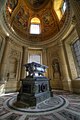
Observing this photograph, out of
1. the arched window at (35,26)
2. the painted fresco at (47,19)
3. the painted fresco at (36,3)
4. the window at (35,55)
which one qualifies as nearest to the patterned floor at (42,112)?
the window at (35,55)

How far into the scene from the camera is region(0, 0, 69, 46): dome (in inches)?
420

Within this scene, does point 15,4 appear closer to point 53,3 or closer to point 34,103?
point 53,3

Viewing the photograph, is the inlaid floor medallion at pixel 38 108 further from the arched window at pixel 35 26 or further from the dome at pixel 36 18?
the arched window at pixel 35 26

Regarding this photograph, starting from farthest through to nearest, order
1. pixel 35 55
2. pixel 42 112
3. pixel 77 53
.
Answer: pixel 35 55 < pixel 77 53 < pixel 42 112

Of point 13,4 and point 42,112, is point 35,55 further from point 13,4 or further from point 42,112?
point 42,112

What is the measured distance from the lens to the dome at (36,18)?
35.0 ft

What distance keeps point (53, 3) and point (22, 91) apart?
13.6m

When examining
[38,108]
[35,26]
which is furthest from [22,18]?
[38,108]

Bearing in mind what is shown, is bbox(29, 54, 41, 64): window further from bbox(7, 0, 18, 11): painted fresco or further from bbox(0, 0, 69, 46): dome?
bbox(7, 0, 18, 11): painted fresco

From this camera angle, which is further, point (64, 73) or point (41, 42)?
point (41, 42)

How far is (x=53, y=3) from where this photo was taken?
11383 mm

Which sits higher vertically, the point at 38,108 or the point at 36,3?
the point at 36,3

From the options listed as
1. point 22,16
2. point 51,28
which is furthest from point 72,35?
point 22,16

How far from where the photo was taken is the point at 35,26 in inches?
531
